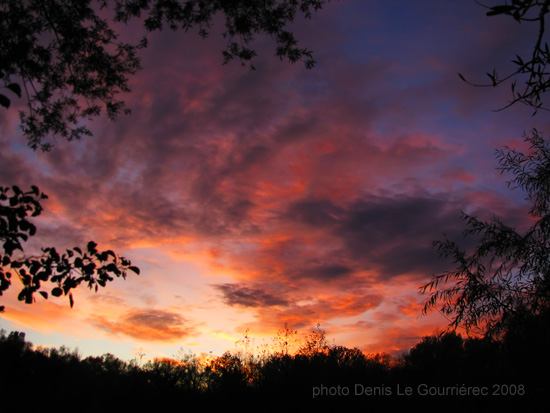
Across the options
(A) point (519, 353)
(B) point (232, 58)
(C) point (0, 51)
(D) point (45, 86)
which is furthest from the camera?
(A) point (519, 353)

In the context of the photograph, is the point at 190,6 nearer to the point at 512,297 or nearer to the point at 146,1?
the point at 146,1

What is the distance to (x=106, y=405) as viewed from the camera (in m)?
13.3

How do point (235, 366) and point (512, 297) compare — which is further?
point (235, 366)

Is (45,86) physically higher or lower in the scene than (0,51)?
higher

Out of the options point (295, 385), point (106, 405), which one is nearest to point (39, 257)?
point (295, 385)

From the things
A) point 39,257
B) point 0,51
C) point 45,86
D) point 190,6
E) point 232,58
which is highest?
point 190,6

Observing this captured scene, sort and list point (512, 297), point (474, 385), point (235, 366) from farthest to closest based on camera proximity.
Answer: point (235, 366) < point (512, 297) < point (474, 385)

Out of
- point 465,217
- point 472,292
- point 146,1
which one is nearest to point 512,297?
point 472,292

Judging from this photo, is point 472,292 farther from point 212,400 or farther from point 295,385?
point 212,400

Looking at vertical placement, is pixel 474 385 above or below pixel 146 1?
below

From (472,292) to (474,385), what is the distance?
130 inches

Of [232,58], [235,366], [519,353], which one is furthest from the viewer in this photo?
[235,366]

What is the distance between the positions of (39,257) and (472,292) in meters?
13.8

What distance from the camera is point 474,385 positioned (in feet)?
37.2
